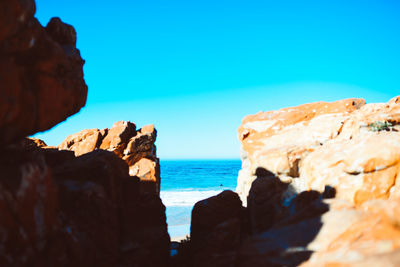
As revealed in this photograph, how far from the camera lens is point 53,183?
23.3ft

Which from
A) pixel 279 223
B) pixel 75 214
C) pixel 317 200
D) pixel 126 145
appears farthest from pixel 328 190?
pixel 126 145

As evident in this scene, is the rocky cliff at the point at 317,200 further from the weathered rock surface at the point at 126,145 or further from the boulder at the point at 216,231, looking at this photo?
the weathered rock surface at the point at 126,145

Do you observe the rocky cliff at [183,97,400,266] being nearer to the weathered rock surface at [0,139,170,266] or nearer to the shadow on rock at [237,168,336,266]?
the shadow on rock at [237,168,336,266]

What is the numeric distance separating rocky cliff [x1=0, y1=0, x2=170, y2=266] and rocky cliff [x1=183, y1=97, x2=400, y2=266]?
291 centimetres

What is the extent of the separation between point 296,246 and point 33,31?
932 cm

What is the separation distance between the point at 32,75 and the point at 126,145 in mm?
20193

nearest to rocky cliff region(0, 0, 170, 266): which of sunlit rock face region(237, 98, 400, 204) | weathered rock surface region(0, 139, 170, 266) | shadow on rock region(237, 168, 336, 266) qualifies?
weathered rock surface region(0, 139, 170, 266)

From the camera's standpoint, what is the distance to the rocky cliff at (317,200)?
6422mm

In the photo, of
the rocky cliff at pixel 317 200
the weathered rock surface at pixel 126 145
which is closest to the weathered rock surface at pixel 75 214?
the rocky cliff at pixel 317 200

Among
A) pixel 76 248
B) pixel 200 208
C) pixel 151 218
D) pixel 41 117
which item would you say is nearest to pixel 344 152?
pixel 200 208

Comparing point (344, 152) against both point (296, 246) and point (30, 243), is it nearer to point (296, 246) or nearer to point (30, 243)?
point (296, 246)

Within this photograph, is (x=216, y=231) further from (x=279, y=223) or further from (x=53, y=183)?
(x=53, y=183)

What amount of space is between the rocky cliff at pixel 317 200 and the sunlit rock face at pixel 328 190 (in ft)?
0.09

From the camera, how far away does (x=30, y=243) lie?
235 inches
